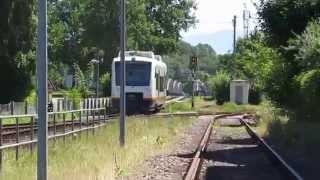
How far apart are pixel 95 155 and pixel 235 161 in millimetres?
4096

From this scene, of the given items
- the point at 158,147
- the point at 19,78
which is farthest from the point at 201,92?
the point at 158,147

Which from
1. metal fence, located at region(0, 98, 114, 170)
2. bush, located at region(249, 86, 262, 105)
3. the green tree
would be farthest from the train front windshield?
bush, located at region(249, 86, 262, 105)

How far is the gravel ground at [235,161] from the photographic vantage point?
17186 millimetres

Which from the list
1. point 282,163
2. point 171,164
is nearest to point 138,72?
point 171,164

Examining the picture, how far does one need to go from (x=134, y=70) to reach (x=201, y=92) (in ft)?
317

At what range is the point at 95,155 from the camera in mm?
19219

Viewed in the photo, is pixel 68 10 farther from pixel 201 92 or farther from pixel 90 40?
pixel 201 92

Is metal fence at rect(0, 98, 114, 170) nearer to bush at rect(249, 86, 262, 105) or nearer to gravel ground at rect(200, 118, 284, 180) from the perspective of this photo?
gravel ground at rect(200, 118, 284, 180)

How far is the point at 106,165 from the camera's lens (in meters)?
16.8

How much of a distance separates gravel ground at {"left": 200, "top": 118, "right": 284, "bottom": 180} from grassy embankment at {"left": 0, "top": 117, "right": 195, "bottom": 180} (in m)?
1.76

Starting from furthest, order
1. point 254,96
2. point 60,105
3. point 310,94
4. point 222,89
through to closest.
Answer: point 222,89 → point 254,96 → point 60,105 → point 310,94

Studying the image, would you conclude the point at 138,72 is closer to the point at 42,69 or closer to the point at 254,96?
the point at 42,69

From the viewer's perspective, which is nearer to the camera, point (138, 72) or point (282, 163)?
point (282, 163)

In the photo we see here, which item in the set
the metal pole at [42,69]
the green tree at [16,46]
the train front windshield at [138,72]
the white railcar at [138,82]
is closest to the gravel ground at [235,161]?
the metal pole at [42,69]
